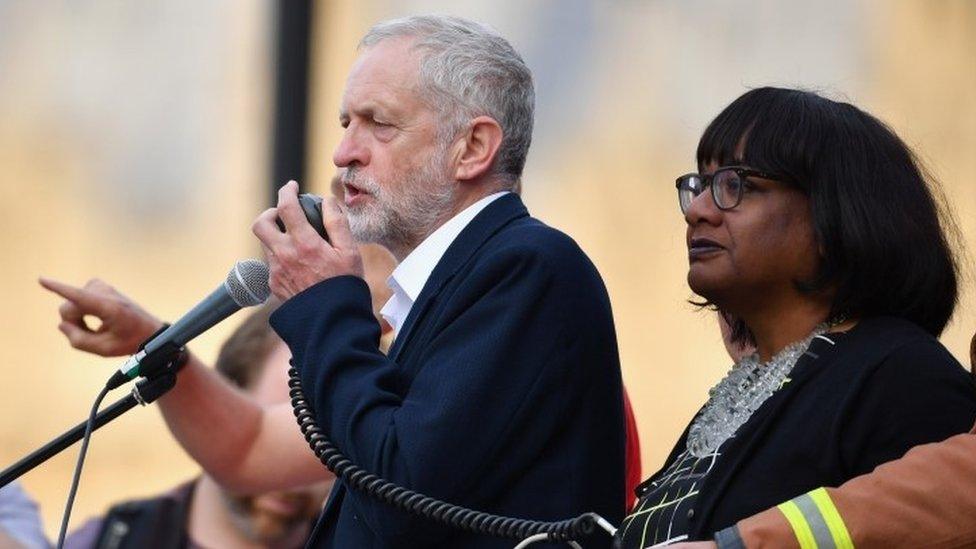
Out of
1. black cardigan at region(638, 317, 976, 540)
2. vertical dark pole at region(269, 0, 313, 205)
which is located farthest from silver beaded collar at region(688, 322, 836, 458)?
vertical dark pole at region(269, 0, 313, 205)

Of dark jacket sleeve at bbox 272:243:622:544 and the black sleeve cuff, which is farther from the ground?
dark jacket sleeve at bbox 272:243:622:544

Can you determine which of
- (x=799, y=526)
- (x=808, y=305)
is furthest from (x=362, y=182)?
(x=799, y=526)

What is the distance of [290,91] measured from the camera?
5602 millimetres

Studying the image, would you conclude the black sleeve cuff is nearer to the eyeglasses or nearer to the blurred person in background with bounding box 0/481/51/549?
the eyeglasses

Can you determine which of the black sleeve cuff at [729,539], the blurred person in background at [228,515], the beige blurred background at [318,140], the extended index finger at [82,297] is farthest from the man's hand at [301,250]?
the beige blurred background at [318,140]

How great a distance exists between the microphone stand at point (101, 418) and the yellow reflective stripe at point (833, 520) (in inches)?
43.7

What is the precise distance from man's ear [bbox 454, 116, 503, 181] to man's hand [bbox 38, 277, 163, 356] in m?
0.73

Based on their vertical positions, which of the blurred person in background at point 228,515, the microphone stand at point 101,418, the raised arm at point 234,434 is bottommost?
the blurred person in background at point 228,515

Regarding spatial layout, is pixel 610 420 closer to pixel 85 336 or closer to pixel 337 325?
pixel 337 325

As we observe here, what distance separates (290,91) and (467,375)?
9.82 ft

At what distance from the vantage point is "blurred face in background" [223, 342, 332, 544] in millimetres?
4121

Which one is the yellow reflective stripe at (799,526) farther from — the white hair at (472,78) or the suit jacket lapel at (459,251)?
the white hair at (472,78)

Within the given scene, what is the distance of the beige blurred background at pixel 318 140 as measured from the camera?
5.50 meters

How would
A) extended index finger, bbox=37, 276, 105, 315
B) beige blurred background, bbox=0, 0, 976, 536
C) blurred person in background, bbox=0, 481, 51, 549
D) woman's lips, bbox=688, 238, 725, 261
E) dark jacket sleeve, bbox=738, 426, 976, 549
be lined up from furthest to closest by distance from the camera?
beige blurred background, bbox=0, 0, 976, 536
blurred person in background, bbox=0, 481, 51, 549
extended index finger, bbox=37, 276, 105, 315
woman's lips, bbox=688, 238, 725, 261
dark jacket sleeve, bbox=738, 426, 976, 549
